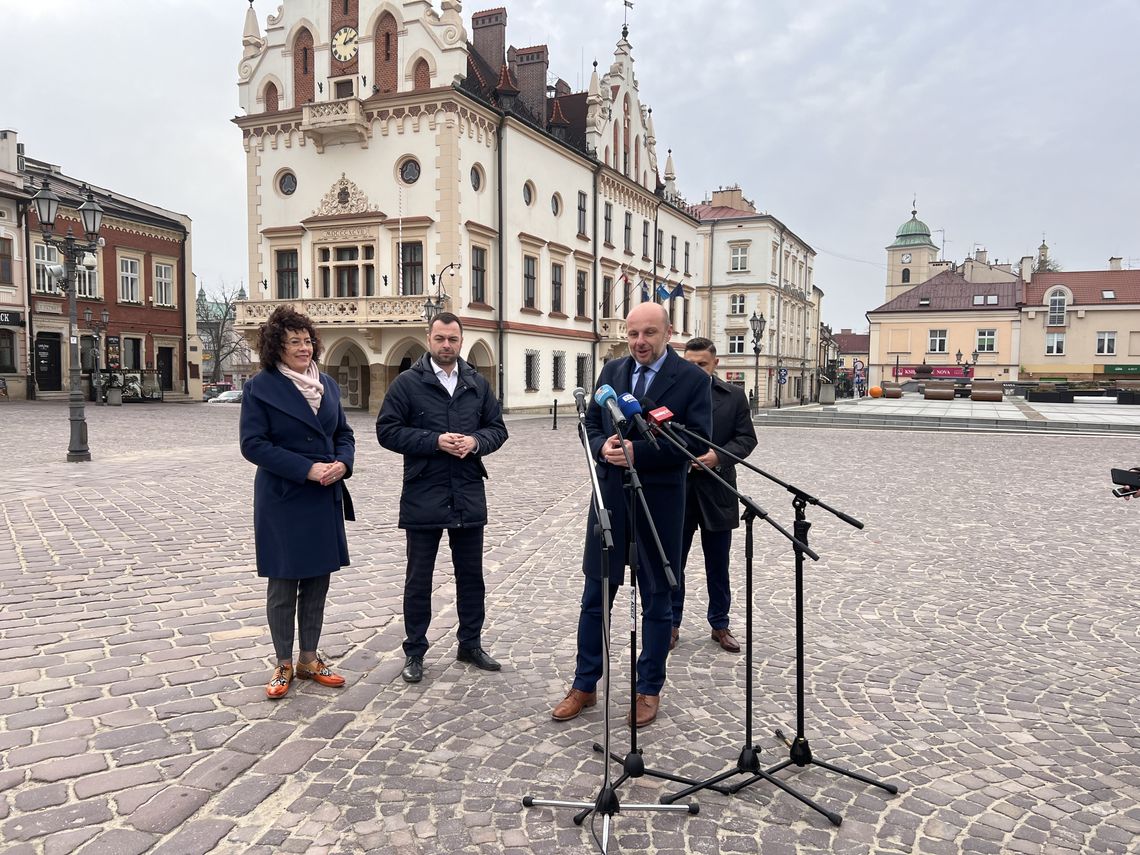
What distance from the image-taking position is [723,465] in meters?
5.07

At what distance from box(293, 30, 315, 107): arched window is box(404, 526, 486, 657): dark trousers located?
3059 centimetres

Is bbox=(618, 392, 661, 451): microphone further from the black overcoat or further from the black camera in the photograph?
the black camera

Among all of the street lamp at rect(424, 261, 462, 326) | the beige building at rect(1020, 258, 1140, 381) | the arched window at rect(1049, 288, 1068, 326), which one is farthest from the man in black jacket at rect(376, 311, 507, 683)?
the arched window at rect(1049, 288, 1068, 326)

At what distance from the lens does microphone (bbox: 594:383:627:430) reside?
3.09 metres

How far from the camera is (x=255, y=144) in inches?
1217

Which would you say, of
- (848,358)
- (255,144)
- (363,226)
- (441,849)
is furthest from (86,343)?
(848,358)

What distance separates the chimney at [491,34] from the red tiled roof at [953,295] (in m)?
46.2

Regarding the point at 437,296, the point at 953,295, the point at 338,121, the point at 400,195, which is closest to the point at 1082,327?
the point at 953,295

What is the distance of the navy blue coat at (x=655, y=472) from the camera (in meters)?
3.78

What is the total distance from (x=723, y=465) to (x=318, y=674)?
9.00ft

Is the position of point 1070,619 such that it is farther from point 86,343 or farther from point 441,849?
point 86,343

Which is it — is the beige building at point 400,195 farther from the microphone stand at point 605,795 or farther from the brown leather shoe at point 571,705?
the microphone stand at point 605,795

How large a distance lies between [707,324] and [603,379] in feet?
201

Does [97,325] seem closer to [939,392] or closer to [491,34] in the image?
[491,34]
